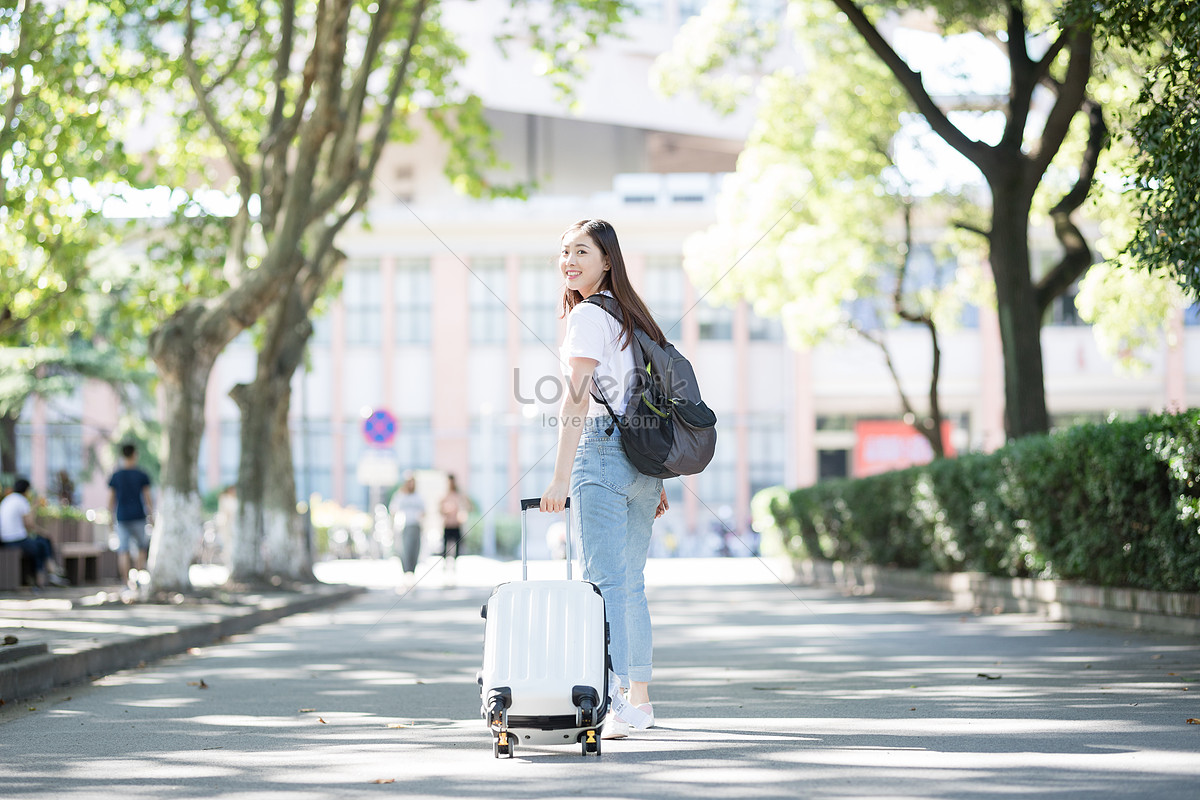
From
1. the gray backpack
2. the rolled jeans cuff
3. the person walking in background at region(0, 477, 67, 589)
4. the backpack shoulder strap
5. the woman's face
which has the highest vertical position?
the woman's face

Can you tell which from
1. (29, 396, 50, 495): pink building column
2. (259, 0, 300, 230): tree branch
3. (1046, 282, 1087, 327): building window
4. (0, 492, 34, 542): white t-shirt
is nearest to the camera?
(259, 0, 300, 230): tree branch

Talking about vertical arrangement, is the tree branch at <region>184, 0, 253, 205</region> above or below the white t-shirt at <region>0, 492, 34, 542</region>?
above

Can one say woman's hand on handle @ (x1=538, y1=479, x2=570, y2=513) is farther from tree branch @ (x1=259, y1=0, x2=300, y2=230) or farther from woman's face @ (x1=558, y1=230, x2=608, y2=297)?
tree branch @ (x1=259, y1=0, x2=300, y2=230)

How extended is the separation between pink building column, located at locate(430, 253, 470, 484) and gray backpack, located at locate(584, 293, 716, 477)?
1682 inches

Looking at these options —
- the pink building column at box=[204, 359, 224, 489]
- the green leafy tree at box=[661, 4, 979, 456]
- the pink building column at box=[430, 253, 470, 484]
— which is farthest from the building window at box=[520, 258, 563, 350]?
the green leafy tree at box=[661, 4, 979, 456]

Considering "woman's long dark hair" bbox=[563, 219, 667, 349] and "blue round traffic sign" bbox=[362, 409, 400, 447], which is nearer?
"woman's long dark hair" bbox=[563, 219, 667, 349]

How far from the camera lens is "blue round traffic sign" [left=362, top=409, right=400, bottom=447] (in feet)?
79.5

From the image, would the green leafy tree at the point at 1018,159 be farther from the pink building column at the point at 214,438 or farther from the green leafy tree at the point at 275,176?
the pink building column at the point at 214,438

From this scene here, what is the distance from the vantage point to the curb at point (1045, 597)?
10.7 m

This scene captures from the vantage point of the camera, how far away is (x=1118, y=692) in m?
7.21

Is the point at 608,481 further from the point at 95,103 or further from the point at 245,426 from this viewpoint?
the point at 95,103

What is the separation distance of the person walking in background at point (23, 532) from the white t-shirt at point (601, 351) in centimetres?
1567

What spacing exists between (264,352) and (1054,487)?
11065 millimetres

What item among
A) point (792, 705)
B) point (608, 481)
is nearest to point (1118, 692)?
point (792, 705)
